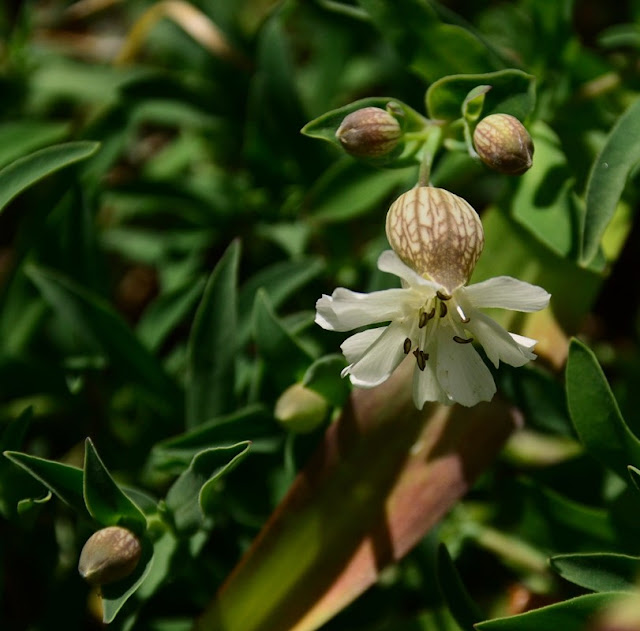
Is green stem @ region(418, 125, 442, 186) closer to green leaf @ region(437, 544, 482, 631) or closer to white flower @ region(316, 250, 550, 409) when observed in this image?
white flower @ region(316, 250, 550, 409)

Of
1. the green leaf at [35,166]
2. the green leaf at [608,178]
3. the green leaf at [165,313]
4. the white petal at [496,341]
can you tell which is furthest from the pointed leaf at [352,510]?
the green leaf at [35,166]

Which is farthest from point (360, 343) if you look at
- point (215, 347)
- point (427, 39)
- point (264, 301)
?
point (427, 39)

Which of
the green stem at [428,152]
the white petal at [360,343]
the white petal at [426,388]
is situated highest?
the green stem at [428,152]

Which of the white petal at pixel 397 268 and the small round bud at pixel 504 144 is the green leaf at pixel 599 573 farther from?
the small round bud at pixel 504 144

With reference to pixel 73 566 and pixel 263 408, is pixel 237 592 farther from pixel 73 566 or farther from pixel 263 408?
pixel 73 566

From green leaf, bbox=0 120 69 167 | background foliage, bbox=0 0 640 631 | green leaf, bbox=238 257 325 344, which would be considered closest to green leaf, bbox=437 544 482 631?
background foliage, bbox=0 0 640 631

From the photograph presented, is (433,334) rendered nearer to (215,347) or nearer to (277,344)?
(277,344)

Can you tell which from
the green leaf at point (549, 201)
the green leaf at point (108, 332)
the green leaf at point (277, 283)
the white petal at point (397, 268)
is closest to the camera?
the white petal at point (397, 268)

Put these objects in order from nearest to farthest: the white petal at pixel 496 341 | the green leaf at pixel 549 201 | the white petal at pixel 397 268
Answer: the white petal at pixel 397 268, the white petal at pixel 496 341, the green leaf at pixel 549 201
